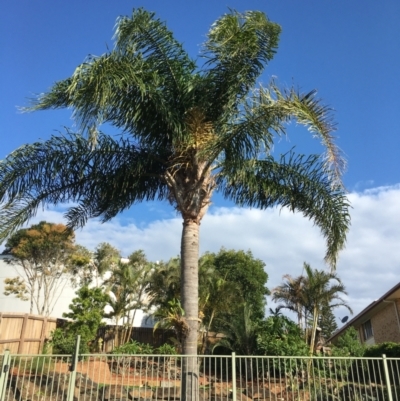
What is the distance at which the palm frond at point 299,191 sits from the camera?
398 inches

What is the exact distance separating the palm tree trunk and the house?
13.2m

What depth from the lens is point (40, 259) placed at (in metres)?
28.6

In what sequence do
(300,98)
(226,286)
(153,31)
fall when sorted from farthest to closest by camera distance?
(226,286) → (153,31) → (300,98)

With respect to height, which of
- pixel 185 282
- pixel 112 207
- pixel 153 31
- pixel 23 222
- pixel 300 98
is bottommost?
pixel 185 282

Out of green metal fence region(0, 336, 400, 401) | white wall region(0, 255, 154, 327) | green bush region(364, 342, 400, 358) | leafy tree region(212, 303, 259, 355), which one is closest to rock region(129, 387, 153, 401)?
green metal fence region(0, 336, 400, 401)

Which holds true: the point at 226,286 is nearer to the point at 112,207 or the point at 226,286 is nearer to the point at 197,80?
the point at 112,207

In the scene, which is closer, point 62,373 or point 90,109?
point 90,109

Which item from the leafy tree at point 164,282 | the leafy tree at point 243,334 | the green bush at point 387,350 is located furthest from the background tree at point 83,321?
the green bush at point 387,350

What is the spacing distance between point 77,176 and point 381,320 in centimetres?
2094

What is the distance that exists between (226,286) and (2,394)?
56.4 feet

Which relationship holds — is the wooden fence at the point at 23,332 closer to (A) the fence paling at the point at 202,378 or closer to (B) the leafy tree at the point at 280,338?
(A) the fence paling at the point at 202,378

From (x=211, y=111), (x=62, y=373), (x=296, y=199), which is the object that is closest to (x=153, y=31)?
(x=211, y=111)

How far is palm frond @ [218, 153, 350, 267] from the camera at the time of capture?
10109mm

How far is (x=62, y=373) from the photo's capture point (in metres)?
11.7
